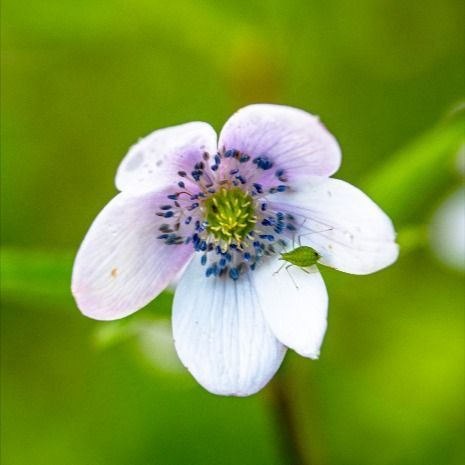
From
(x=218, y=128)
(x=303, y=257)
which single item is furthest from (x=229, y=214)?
(x=218, y=128)

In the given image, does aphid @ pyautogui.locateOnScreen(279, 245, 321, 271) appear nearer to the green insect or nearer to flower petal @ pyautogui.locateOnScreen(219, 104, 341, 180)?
the green insect

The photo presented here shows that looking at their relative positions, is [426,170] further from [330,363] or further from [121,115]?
[121,115]

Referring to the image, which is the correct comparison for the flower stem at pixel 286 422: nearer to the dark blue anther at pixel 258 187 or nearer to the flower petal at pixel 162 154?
the dark blue anther at pixel 258 187

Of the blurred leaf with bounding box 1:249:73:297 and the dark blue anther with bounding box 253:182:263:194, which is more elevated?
the dark blue anther with bounding box 253:182:263:194

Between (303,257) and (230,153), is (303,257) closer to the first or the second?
(303,257)

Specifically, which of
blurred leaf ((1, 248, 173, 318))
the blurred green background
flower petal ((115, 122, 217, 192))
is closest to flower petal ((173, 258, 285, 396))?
blurred leaf ((1, 248, 173, 318))

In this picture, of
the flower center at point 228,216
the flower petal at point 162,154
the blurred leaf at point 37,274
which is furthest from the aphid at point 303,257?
the blurred leaf at point 37,274

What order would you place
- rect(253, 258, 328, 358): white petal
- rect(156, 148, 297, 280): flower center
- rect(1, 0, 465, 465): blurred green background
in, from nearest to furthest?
rect(253, 258, 328, 358): white petal < rect(156, 148, 297, 280): flower center < rect(1, 0, 465, 465): blurred green background
